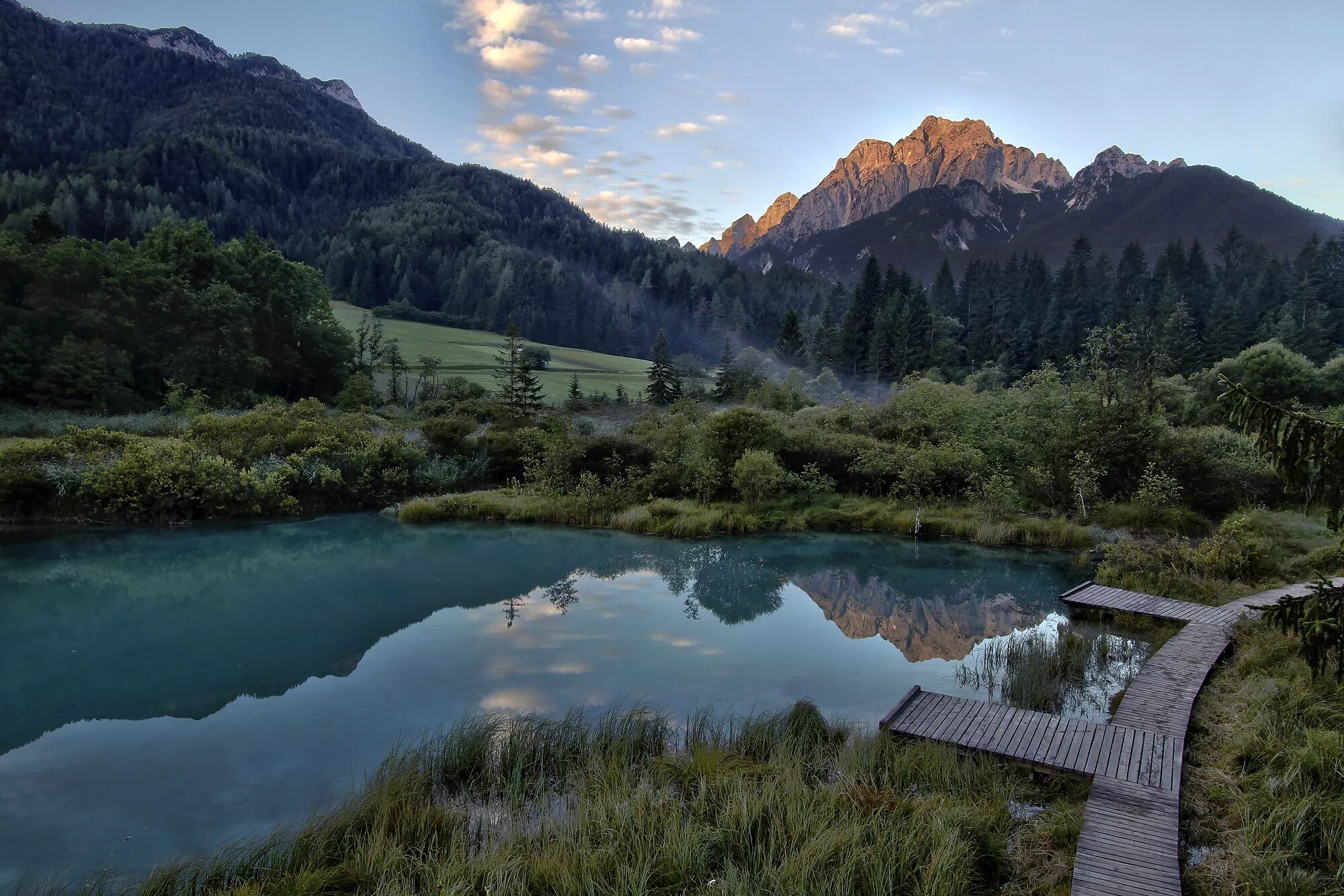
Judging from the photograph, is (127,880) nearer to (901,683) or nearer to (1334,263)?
(901,683)

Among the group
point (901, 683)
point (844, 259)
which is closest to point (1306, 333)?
point (901, 683)

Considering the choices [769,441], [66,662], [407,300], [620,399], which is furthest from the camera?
[407,300]

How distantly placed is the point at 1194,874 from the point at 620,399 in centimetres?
3678

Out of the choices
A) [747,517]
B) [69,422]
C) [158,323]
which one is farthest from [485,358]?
[747,517]

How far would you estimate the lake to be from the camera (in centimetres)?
684

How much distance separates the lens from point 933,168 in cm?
17625

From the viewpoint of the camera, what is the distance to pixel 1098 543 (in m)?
16.4

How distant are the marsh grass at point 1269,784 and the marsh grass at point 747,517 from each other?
8.91 meters

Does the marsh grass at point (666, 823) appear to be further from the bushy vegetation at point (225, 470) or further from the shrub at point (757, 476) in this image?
the bushy vegetation at point (225, 470)

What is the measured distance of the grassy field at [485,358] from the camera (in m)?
52.0

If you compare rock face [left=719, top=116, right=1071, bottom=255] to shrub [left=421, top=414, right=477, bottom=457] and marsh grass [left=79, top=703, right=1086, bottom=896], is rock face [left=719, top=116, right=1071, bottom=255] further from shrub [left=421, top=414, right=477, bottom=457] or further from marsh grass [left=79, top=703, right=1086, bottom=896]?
marsh grass [left=79, top=703, right=1086, bottom=896]

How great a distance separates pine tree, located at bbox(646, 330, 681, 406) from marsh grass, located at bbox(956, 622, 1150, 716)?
3132 centimetres

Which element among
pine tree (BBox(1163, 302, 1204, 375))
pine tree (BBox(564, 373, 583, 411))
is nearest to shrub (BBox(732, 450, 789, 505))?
pine tree (BBox(564, 373, 583, 411))

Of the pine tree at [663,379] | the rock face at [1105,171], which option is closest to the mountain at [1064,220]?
the rock face at [1105,171]
